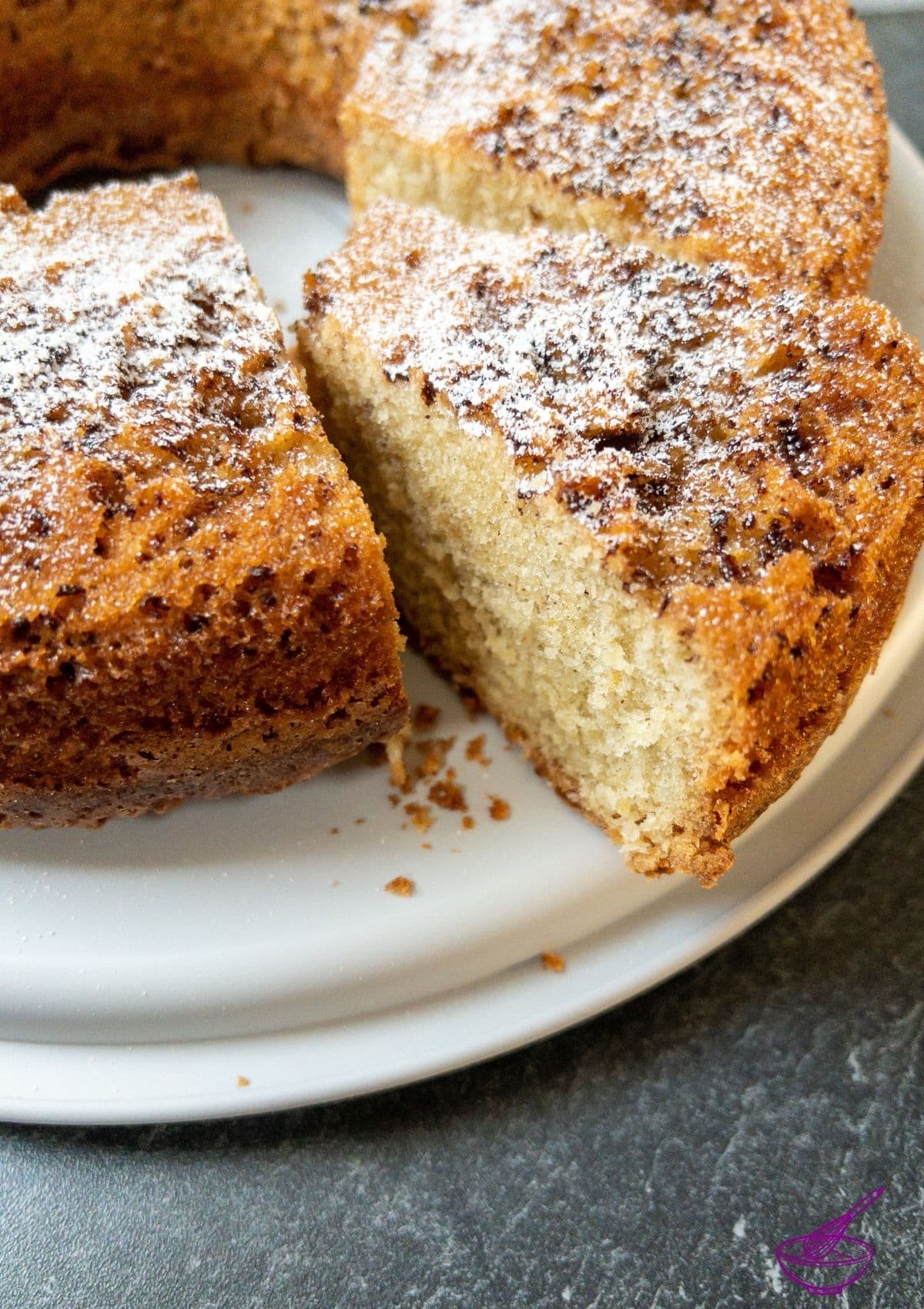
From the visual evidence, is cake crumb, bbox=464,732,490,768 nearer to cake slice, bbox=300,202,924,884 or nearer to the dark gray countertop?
cake slice, bbox=300,202,924,884

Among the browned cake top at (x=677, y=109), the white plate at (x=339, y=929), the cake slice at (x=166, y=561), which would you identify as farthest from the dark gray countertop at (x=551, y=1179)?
the browned cake top at (x=677, y=109)

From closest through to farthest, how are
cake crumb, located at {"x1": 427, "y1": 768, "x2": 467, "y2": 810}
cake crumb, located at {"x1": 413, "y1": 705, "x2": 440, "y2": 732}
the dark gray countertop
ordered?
the dark gray countertop < cake crumb, located at {"x1": 427, "y1": 768, "x2": 467, "y2": 810} < cake crumb, located at {"x1": 413, "y1": 705, "x2": 440, "y2": 732}

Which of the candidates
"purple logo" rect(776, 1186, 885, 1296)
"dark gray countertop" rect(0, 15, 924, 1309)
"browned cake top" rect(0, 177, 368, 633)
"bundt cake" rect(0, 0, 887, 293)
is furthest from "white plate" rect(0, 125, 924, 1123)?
"bundt cake" rect(0, 0, 887, 293)

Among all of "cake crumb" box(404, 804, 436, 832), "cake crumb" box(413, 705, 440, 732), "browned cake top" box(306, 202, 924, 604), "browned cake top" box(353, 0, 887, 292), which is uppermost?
"browned cake top" box(353, 0, 887, 292)

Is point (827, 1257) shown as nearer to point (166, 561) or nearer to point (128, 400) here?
point (166, 561)

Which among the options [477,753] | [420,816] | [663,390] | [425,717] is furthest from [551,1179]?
[663,390]

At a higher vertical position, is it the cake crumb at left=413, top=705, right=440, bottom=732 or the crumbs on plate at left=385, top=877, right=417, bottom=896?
the cake crumb at left=413, top=705, right=440, bottom=732

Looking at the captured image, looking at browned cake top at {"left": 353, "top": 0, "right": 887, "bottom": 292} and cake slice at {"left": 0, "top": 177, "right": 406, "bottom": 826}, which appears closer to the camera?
cake slice at {"left": 0, "top": 177, "right": 406, "bottom": 826}

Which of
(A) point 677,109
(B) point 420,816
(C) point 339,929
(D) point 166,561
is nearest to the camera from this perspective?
(D) point 166,561
